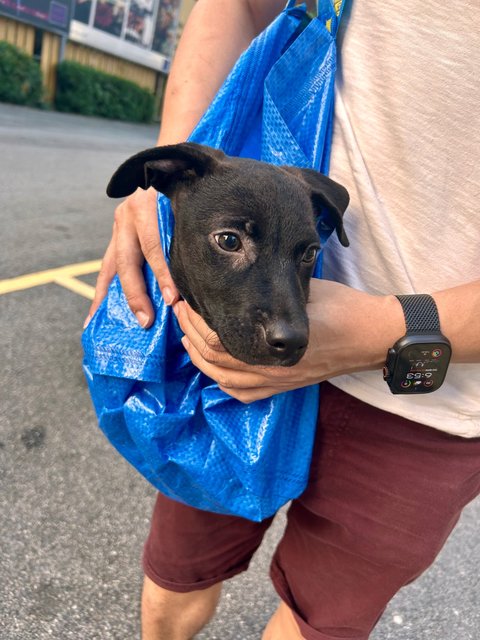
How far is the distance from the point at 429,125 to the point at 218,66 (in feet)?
2.32

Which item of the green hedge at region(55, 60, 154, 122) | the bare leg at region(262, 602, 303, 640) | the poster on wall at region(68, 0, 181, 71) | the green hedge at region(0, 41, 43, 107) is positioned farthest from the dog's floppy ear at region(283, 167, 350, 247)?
the poster on wall at region(68, 0, 181, 71)

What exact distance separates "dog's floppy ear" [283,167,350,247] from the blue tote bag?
0.32 feet

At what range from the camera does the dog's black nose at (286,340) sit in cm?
129

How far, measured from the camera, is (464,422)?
153cm

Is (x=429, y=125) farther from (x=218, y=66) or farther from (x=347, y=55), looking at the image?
(x=218, y=66)

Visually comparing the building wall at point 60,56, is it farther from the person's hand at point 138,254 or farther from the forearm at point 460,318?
the forearm at point 460,318

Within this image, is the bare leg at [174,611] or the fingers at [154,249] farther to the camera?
the bare leg at [174,611]

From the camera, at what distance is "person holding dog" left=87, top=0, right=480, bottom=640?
141cm

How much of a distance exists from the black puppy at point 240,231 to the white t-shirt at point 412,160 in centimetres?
11

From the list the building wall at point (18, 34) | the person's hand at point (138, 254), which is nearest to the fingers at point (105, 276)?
the person's hand at point (138, 254)

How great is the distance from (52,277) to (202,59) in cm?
414

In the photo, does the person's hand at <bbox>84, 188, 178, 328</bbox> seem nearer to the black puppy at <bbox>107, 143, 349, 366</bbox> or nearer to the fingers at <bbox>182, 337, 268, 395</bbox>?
the black puppy at <bbox>107, 143, 349, 366</bbox>

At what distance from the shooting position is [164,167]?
1597mm

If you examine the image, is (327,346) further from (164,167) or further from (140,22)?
(140,22)
